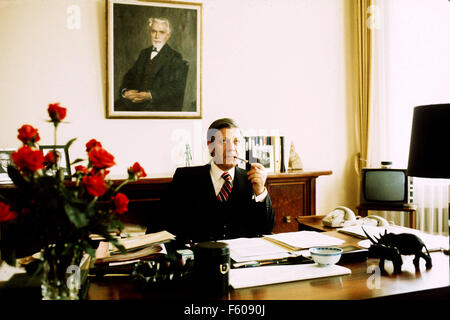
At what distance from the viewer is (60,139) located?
114 inches

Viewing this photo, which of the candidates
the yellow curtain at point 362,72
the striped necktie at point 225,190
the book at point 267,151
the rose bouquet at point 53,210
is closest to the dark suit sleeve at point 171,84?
the book at point 267,151

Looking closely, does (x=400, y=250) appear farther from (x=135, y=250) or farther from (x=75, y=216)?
Result: (x=75, y=216)

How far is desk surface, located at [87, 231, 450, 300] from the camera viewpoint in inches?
41.6

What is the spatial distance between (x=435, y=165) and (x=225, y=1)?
230cm

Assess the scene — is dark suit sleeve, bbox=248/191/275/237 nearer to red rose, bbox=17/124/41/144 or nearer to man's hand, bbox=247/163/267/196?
man's hand, bbox=247/163/267/196

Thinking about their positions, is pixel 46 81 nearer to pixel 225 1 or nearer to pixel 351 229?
pixel 225 1

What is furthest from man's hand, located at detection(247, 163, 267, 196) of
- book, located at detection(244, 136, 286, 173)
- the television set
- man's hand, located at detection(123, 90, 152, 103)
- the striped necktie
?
the television set

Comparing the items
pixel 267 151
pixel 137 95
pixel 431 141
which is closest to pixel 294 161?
pixel 267 151

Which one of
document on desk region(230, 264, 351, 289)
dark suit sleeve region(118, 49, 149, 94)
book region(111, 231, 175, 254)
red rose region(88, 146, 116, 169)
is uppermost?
dark suit sleeve region(118, 49, 149, 94)

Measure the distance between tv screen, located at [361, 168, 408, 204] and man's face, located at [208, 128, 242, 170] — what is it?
153 centimetres

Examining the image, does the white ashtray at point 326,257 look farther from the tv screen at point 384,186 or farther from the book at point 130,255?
the tv screen at point 384,186

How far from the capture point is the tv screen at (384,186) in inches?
120
